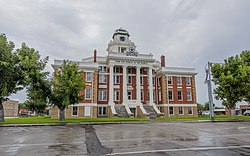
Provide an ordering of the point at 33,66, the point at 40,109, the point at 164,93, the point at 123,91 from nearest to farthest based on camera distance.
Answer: the point at 33,66, the point at 40,109, the point at 123,91, the point at 164,93

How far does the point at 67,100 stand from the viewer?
24.2m

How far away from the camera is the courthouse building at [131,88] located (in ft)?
115

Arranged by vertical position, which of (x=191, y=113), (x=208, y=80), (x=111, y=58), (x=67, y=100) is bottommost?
(x=191, y=113)

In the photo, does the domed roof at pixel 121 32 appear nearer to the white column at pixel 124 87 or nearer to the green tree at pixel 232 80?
the white column at pixel 124 87

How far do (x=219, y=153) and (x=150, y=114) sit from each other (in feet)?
91.3

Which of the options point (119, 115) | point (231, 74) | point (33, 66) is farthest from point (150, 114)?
point (33, 66)

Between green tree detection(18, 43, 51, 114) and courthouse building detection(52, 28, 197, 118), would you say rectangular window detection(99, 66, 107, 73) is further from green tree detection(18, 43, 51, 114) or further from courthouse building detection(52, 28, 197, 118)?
green tree detection(18, 43, 51, 114)

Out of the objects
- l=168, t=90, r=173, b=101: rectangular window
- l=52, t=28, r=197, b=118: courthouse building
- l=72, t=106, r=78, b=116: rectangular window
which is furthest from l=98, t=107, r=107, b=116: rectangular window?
l=168, t=90, r=173, b=101: rectangular window

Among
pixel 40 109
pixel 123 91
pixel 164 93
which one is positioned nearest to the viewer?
pixel 40 109

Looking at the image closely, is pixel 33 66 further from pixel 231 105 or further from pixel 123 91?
pixel 231 105

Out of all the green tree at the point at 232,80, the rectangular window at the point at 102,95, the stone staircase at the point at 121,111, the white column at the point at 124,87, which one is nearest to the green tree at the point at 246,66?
the green tree at the point at 232,80

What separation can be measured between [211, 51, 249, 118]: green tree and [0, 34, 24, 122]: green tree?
27.0 m

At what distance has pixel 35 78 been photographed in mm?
24203

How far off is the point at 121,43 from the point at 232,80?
2487 cm
